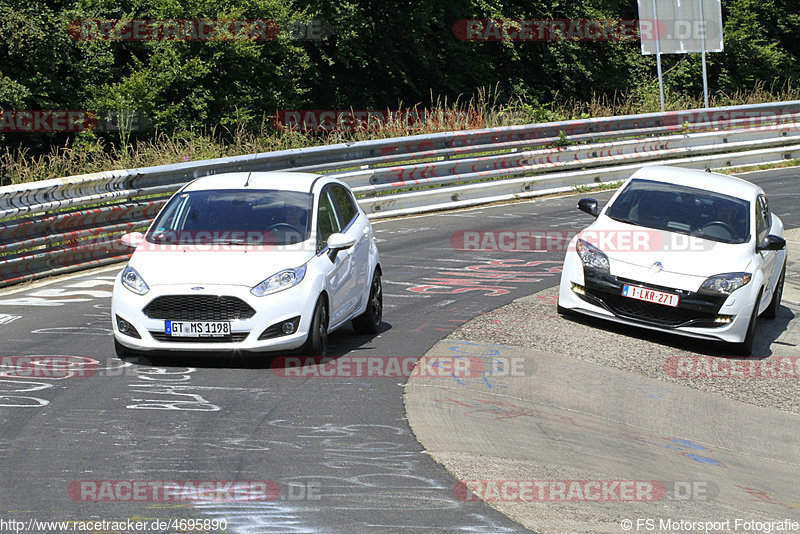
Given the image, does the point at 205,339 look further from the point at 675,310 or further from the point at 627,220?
the point at 627,220

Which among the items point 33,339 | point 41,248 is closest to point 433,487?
point 33,339

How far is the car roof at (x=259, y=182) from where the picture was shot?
10.8 metres

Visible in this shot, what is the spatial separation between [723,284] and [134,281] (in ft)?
19.3

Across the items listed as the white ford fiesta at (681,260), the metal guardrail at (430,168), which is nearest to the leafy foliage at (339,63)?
the metal guardrail at (430,168)

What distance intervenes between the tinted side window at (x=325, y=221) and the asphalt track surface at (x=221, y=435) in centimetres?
111

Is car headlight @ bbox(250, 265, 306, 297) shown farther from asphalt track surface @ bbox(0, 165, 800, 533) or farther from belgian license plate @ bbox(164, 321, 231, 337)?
asphalt track surface @ bbox(0, 165, 800, 533)

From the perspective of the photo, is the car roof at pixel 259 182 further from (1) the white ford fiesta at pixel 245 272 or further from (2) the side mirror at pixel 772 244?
(2) the side mirror at pixel 772 244

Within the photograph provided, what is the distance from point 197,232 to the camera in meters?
10.3

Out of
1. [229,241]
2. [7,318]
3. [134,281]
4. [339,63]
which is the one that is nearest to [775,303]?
[229,241]

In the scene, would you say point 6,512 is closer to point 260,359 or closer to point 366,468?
point 366,468

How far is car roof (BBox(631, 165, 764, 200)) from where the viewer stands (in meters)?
12.9

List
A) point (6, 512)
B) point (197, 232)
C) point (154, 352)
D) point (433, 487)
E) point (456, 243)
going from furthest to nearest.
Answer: point (456, 243) → point (197, 232) → point (154, 352) → point (433, 487) → point (6, 512)

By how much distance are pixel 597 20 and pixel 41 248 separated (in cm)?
3083

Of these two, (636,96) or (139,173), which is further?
(636,96)
